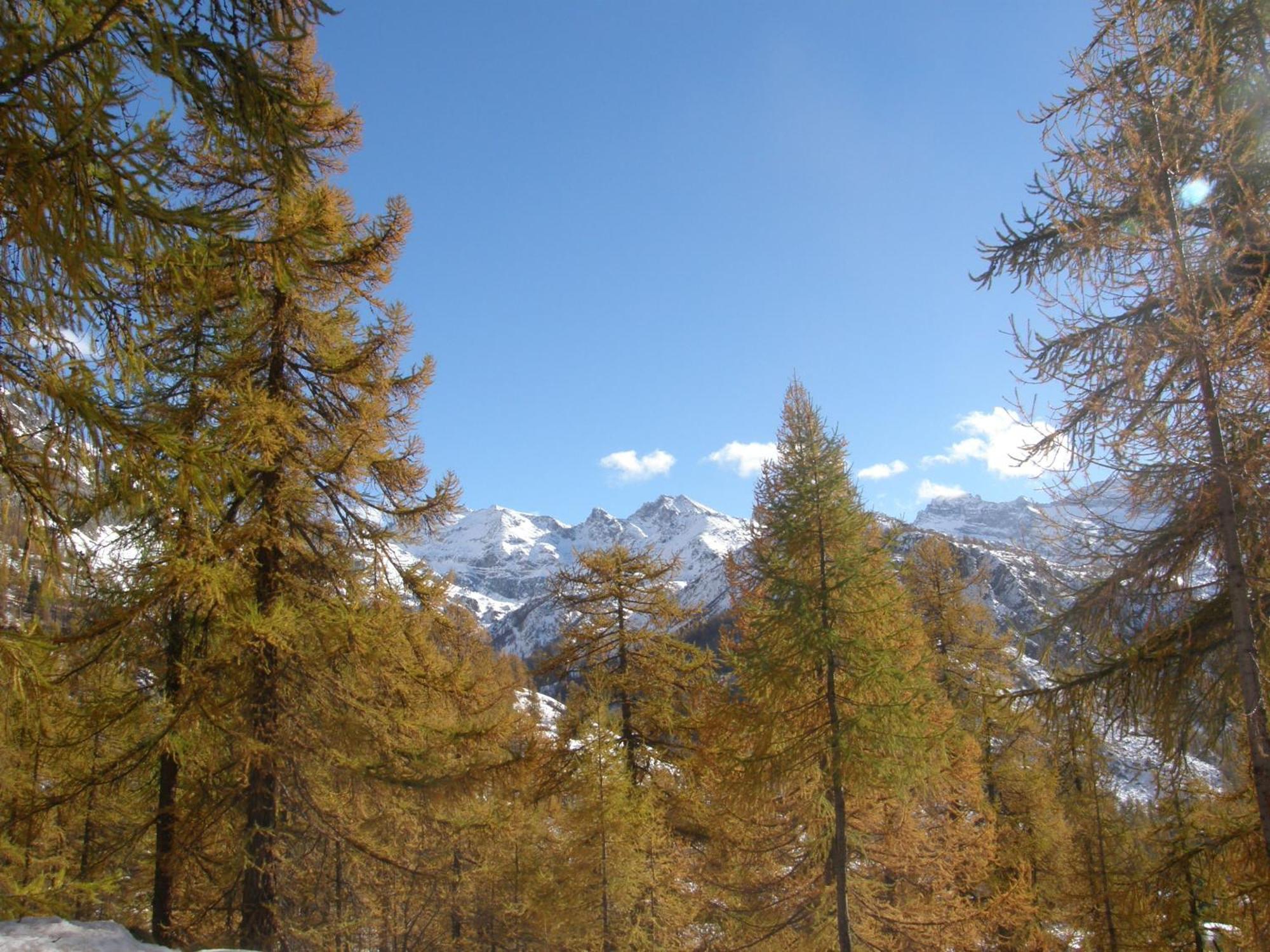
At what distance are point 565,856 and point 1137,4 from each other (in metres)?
15.9

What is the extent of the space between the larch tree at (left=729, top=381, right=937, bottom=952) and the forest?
6cm

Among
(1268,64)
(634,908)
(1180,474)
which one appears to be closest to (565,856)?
(634,908)

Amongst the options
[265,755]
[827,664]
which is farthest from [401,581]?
[827,664]

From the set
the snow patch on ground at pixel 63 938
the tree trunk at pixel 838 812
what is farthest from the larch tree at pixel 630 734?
the snow patch on ground at pixel 63 938

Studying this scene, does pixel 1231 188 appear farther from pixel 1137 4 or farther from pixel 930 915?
pixel 930 915

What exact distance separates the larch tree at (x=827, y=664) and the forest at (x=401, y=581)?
6 cm

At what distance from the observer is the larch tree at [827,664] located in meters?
8.95

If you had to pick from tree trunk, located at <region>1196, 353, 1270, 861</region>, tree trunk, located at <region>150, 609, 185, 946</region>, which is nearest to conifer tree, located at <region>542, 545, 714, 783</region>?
tree trunk, located at <region>150, 609, 185, 946</region>

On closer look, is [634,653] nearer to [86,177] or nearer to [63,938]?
[63,938]

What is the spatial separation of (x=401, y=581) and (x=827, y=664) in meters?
6.14

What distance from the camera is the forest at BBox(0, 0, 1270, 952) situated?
360cm

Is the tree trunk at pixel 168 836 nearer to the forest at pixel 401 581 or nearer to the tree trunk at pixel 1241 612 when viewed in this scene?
the forest at pixel 401 581

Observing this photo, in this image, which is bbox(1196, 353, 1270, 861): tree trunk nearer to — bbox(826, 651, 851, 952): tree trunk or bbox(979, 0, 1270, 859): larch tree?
bbox(979, 0, 1270, 859): larch tree

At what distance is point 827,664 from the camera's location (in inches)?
380
